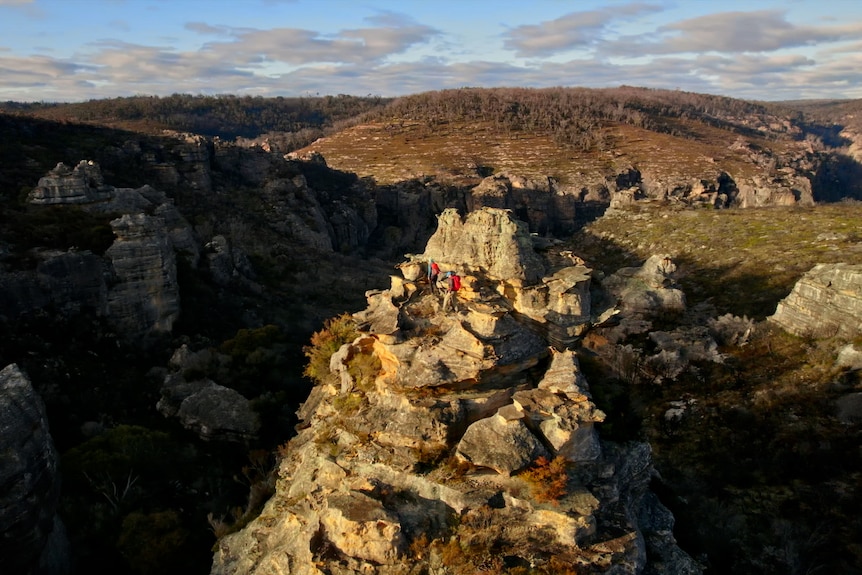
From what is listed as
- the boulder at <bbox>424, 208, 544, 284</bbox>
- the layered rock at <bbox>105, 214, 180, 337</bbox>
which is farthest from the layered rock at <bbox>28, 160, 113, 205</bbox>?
the boulder at <bbox>424, 208, 544, 284</bbox>

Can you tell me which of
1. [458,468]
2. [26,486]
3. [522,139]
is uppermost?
[522,139]

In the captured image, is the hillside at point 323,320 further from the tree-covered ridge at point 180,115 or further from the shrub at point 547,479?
the tree-covered ridge at point 180,115

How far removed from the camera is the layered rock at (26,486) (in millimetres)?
11992

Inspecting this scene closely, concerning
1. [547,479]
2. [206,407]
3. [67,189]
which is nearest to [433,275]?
[547,479]

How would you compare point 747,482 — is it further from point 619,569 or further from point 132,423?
point 132,423

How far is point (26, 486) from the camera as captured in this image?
12.4 metres

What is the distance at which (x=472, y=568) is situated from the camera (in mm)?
9938

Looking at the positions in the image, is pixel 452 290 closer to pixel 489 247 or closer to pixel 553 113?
pixel 489 247

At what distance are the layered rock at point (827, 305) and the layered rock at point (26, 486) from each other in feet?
103

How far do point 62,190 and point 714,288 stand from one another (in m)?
46.3

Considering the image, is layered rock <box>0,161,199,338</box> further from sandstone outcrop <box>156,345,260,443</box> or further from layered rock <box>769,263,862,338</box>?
layered rock <box>769,263,862,338</box>

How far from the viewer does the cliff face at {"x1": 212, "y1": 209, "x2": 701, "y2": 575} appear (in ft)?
34.1

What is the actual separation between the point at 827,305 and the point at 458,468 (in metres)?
24.9

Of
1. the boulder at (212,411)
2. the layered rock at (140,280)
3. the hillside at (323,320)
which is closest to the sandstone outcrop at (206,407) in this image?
the boulder at (212,411)
